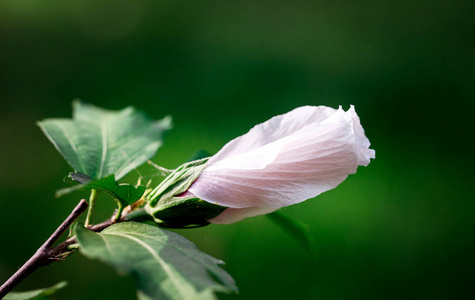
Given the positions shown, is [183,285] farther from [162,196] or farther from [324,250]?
[324,250]

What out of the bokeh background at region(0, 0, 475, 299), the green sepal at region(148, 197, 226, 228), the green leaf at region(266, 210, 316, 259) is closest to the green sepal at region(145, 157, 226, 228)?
the green sepal at region(148, 197, 226, 228)

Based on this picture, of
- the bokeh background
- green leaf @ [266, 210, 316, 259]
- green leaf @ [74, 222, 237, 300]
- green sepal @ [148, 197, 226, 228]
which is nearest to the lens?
green leaf @ [74, 222, 237, 300]

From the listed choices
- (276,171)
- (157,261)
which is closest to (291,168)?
(276,171)

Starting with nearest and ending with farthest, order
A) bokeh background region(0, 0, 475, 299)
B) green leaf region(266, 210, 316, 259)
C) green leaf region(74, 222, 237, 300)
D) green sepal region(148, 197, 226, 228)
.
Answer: green leaf region(74, 222, 237, 300) → green sepal region(148, 197, 226, 228) → green leaf region(266, 210, 316, 259) → bokeh background region(0, 0, 475, 299)

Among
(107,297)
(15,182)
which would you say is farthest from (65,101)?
(107,297)

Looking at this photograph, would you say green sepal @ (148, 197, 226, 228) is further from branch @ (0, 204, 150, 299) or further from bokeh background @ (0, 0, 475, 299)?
bokeh background @ (0, 0, 475, 299)

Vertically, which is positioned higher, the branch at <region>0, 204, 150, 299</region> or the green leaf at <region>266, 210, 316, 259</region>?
the branch at <region>0, 204, 150, 299</region>
